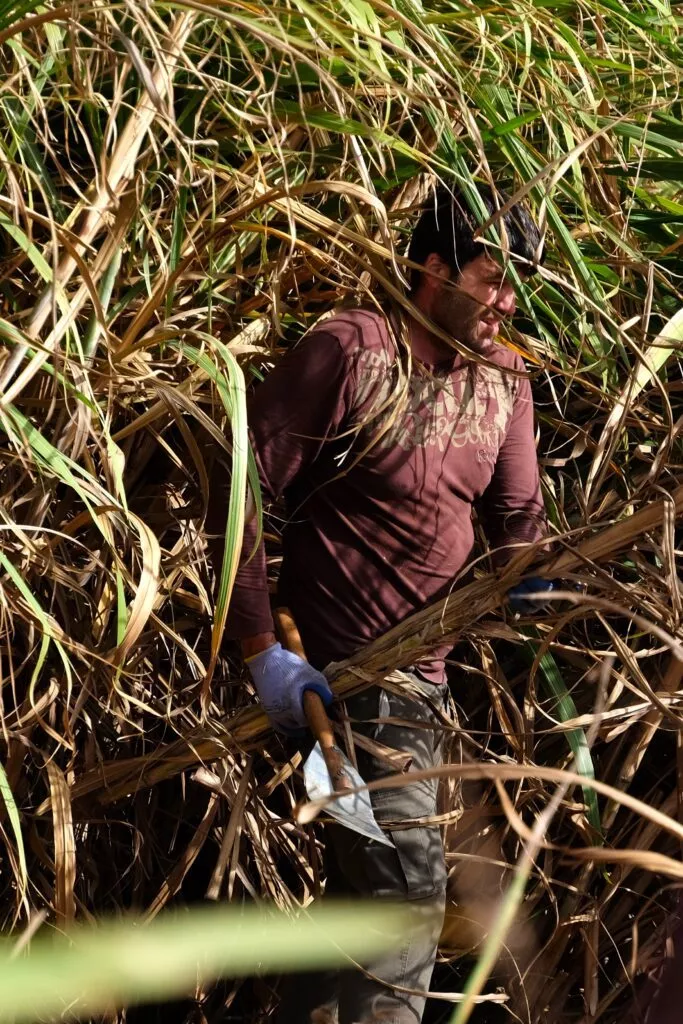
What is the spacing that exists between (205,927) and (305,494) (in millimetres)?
1753

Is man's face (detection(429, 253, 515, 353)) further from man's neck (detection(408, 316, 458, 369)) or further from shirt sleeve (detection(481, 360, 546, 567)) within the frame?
shirt sleeve (detection(481, 360, 546, 567))

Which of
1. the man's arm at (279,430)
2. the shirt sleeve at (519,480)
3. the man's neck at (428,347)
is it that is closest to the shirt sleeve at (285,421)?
the man's arm at (279,430)

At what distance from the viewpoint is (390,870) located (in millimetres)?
1791

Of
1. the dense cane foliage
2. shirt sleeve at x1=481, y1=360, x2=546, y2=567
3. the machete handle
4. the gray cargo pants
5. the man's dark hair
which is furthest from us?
shirt sleeve at x1=481, y1=360, x2=546, y2=567

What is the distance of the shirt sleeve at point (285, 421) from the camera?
1814 mm

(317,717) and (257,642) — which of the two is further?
(257,642)

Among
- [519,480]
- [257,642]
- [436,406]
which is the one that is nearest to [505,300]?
[436,406]

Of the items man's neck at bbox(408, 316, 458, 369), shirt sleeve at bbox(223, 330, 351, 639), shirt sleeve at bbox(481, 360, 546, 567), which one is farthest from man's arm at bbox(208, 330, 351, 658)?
shirt sleeve at bbox(481, 360, 546, 567)

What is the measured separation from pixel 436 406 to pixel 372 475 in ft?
0.54

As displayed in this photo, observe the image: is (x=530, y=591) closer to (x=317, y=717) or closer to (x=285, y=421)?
(x=317, y=717)

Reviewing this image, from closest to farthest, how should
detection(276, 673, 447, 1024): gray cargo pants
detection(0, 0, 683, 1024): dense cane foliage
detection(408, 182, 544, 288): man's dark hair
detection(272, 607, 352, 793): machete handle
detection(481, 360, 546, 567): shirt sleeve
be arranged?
detection(272, 607, 352, 793): machete handle → detection(0, 0, 683, 1024): dense cane foliage → detection(276, 673, 447, 1024): gray cargo pants → detection(408, 182, 544, 288): man's dark hair → detection(481, 360, 546, 567): shirt sleeve

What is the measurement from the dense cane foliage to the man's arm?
54mm

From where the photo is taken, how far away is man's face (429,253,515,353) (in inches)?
73.8

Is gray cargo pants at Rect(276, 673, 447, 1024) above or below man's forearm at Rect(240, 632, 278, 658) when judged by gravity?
below
